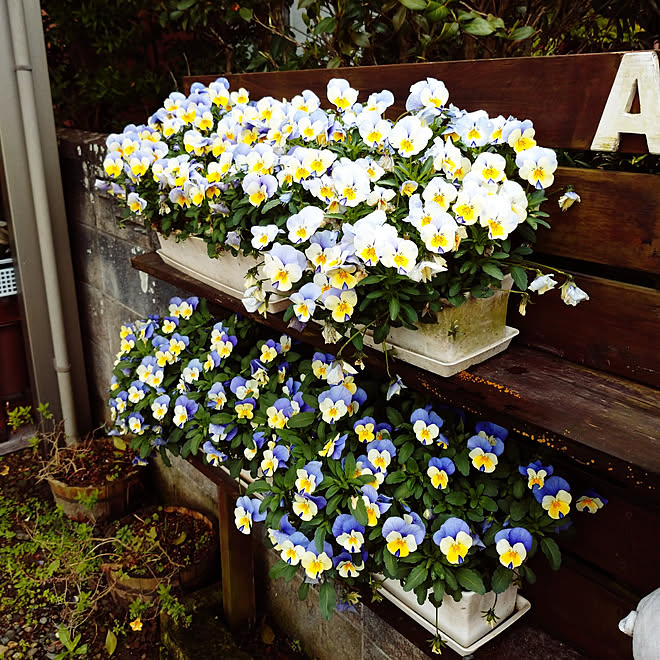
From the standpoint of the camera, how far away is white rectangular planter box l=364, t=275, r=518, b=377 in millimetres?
1256

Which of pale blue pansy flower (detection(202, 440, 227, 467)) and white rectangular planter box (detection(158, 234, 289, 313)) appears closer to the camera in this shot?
white rectangular planter box (detection(158, 234, 289, 313))

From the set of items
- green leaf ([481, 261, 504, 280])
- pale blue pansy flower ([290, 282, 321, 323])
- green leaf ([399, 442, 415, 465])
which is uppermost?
green leaf ([481, 261, 504, 280])

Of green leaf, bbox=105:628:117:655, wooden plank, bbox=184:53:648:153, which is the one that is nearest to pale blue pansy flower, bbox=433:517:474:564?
wooden plank, bbox=184:53:648:153

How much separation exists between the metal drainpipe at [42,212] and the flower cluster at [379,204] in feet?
5.91

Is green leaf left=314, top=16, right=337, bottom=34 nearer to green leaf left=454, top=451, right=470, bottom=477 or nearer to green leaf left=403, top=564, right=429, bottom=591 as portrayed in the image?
green leaf left=454, top=451, right=470, bottom=477

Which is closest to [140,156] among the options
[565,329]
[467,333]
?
[467,333]

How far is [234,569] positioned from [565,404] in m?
1.53

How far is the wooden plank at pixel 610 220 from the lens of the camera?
1.18 metres

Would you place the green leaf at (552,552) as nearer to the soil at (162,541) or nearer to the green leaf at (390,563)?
the green leaf at (390,563)

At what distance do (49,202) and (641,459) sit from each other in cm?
291

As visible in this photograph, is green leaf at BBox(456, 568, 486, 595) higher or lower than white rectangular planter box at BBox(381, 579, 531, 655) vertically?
higher

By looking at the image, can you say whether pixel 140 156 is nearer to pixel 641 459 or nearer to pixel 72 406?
pixel 641 459

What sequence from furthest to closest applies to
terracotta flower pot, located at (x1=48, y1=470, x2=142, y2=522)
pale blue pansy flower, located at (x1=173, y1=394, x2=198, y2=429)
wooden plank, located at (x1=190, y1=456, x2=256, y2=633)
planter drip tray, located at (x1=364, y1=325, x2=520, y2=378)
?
1. terracotta flower pot, located at (x1=48, y1=470, x2=142, y2=522)
2. wooden plank, located at (x1=190, y1=456, x2=256, y2=633)
3. pale blue pansy flower, located at (x1=173, y1=394, x2=198, y2=429)
4. planter drip tray, located at (x1=364, y1=325, x2=520, y2=378)

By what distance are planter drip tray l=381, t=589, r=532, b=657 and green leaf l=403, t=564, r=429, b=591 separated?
0.22 m
